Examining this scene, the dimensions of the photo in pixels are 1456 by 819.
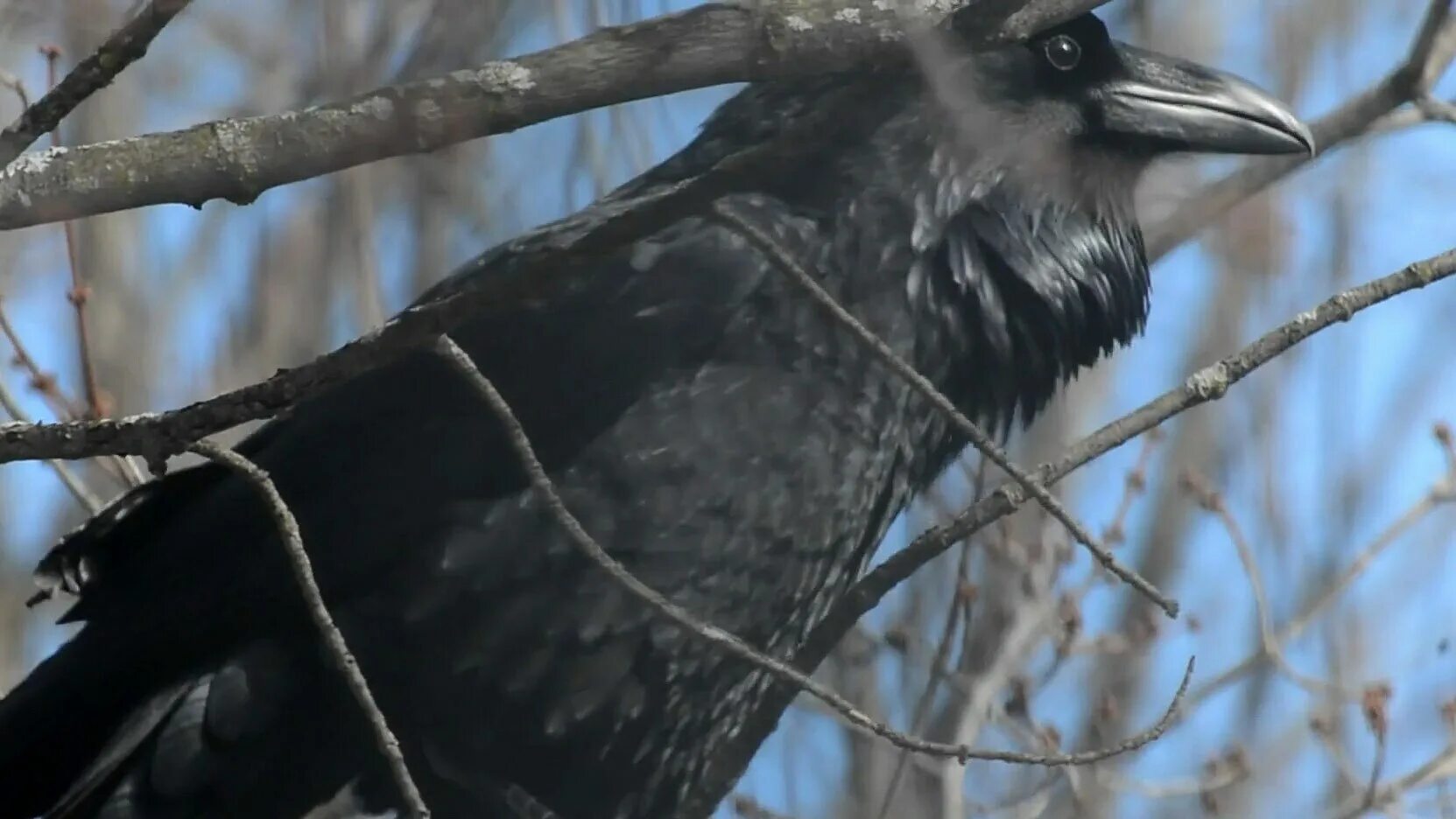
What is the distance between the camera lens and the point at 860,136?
10.9 ft

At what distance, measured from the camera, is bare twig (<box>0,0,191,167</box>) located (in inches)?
72.6

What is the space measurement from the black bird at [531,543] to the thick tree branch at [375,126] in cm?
92

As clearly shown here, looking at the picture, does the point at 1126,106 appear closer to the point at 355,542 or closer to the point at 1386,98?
the point at 1386,98

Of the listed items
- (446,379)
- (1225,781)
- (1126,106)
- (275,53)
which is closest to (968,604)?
(1225,781)

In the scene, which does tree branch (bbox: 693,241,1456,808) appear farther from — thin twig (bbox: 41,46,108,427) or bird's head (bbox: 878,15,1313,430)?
thin twig (bbox: 41,46,108,427)

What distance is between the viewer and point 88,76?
1.86 m

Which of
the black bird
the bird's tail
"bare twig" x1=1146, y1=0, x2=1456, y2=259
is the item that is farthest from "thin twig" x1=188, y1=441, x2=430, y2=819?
"bare twig" x1=1146, y1=0, x2=1456, y2=259

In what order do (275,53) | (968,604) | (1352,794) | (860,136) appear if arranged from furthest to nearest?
(1352,794)
(968,604)
(860,136)
(275,53)

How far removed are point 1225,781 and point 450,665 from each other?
1827 mm

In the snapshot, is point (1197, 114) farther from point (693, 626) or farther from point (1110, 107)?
point (693, 626)

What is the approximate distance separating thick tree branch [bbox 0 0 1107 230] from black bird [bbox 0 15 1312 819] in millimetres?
925

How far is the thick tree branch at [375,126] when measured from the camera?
2.00 meters

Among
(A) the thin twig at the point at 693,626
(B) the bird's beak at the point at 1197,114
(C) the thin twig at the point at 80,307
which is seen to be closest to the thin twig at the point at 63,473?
(C) the thin twig at the point at 80,307

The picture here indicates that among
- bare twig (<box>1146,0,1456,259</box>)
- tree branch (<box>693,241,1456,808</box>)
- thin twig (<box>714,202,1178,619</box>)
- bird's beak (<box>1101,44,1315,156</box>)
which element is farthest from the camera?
bird's beak (<box>1101,44,1315,156</box>)
